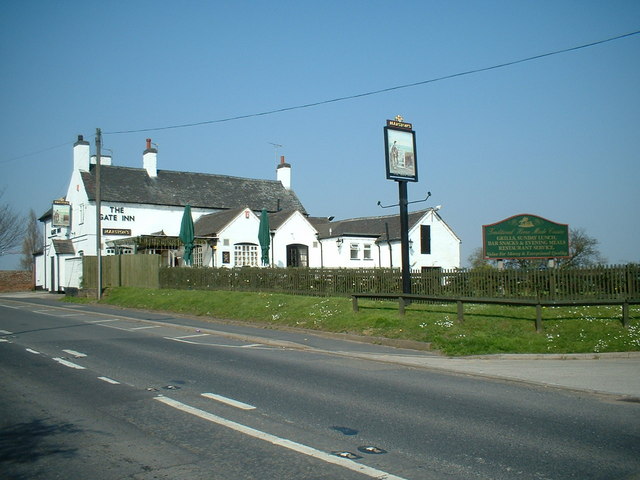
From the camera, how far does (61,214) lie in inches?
1806

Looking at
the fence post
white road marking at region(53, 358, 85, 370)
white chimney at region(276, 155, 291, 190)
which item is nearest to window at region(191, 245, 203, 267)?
white chimney at region(276, 155, 291, 190)

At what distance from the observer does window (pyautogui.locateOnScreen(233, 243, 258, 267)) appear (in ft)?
133

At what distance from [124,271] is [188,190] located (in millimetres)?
14302

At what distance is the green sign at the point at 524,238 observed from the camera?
69.8 feet

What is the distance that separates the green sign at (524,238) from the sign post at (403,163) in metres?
3.55

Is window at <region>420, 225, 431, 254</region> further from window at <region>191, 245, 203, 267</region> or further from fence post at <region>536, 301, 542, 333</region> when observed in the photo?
fence post at <region>536, 301, 542, 333</region>

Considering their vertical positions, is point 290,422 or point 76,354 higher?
point 76,354

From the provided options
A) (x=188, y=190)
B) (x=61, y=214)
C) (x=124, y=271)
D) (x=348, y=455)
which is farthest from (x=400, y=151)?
(x=61, y=214)

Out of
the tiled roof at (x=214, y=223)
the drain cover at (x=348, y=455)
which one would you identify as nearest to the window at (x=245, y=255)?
the tiled roof at (x=214, y=223)

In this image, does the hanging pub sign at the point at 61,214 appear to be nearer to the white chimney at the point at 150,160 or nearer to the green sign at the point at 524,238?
the white chimney at the point at 150,160

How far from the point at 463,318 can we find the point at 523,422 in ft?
28.7

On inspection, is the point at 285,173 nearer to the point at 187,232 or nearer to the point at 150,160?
the point at 150,160

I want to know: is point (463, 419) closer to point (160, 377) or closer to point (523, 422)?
point (523, 422)

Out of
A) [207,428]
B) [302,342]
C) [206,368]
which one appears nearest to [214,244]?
[302,342]
